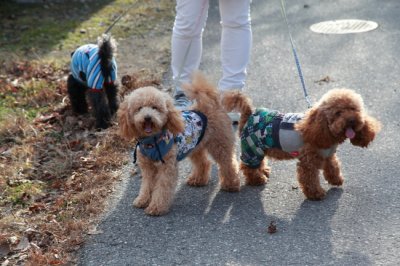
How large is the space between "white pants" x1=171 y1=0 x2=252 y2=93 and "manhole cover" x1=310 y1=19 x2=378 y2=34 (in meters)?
2.99

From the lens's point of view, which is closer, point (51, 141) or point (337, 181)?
point (337, 181)

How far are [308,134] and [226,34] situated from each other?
158 cm

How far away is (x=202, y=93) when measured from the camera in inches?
177

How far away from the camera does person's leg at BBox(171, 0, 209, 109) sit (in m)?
5.21

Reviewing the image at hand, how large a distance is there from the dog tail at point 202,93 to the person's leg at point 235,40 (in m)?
0.79

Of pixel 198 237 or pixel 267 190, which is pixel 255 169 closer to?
pixel 267 190

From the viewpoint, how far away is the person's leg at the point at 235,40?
5.20 metres

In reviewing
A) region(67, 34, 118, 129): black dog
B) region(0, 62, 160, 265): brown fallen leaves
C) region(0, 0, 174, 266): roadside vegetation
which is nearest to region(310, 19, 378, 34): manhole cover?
region(0, 0, 174, 266): roadside vegetation

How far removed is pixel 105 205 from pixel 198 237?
867mm

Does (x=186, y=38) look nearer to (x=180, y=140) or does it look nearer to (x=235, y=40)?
(x=235, y=40)

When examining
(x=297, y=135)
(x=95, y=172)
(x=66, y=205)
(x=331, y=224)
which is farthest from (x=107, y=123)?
(x=331, y=224)

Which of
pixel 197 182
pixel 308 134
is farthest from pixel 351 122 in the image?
pixel 197 182

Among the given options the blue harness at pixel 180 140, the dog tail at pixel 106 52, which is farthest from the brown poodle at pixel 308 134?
the dog tail at pixel 106 52

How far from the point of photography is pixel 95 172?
4957 millimetres
